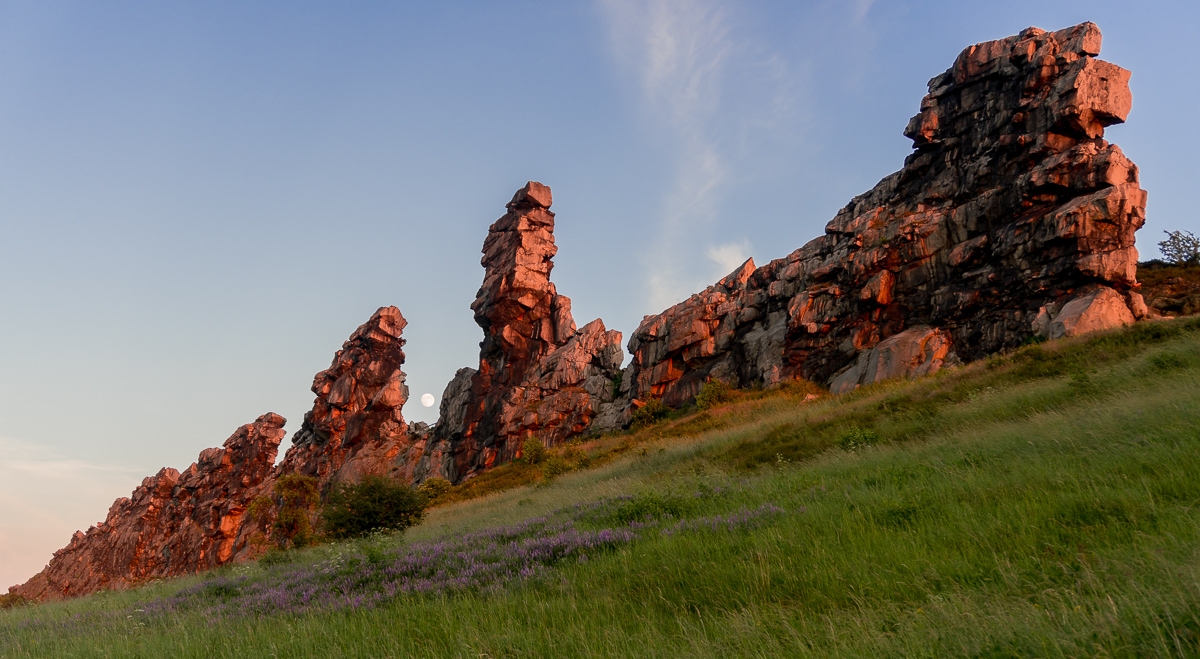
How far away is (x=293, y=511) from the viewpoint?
25203mm

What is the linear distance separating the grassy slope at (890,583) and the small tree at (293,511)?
15.1 m

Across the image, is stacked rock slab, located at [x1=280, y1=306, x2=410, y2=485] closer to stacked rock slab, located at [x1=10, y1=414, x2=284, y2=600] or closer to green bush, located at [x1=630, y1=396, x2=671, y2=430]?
stacked rock slab, located at [x1=10, y1=414, x2=284, y2=600]

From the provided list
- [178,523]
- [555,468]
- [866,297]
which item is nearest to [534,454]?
[555,468]

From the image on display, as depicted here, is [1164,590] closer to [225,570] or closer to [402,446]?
[225,570]

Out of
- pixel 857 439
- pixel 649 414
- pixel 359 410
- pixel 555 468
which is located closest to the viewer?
pixel 857 439

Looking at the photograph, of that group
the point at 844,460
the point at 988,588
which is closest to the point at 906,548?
the point at 988,588

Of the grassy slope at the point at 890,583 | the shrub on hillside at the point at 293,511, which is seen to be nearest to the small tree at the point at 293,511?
the shrub on hillside at the point at 293,511

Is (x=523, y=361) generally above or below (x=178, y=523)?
above

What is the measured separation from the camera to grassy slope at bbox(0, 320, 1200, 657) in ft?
10.1

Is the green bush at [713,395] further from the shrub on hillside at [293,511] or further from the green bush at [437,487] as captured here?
the shrub on hillside at [293,511]

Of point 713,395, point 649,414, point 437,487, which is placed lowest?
point 437,487

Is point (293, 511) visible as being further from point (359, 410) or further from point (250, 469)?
point (250, 469)

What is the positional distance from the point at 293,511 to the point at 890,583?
2742cm

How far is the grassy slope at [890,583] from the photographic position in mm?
3072
